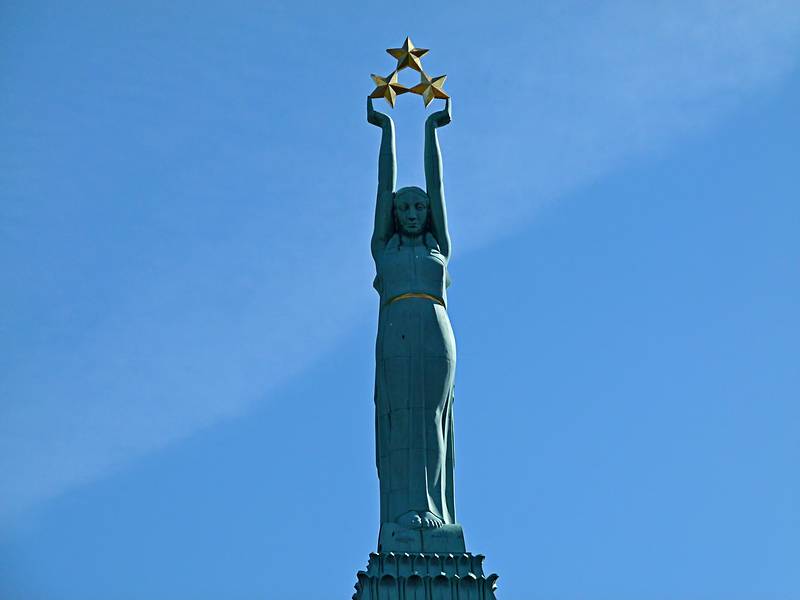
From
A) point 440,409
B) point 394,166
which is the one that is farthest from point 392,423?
point 394,166

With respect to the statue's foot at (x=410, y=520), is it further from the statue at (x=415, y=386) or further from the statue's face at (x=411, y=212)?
the statue's face at (x=411, y=212)

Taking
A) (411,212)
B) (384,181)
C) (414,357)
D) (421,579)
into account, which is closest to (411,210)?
(411,212)

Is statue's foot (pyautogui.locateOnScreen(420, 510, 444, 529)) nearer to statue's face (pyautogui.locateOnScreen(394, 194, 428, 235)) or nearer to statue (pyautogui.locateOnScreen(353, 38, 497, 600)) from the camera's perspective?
statue (pyautogui.locateOnScreen(353, 38, 497, 600))

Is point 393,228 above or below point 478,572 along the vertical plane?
above

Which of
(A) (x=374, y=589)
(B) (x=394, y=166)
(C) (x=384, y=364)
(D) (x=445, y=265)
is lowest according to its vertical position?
(A) (x=374, y=589)

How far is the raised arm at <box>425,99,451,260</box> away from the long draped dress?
65cm

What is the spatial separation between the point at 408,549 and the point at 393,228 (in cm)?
567

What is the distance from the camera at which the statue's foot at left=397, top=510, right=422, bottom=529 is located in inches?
992

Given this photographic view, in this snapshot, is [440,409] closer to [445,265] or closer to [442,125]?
[445,265]

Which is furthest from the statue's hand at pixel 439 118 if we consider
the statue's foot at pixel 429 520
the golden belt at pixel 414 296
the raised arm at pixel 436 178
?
the statue's foot at pixel 429 520

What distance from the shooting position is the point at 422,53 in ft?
94.3

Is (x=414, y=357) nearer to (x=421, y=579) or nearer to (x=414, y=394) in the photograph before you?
(x=414, y=394)

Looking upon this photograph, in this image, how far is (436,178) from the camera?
2800 centimetres

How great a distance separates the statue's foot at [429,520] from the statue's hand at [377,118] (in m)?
6.79
